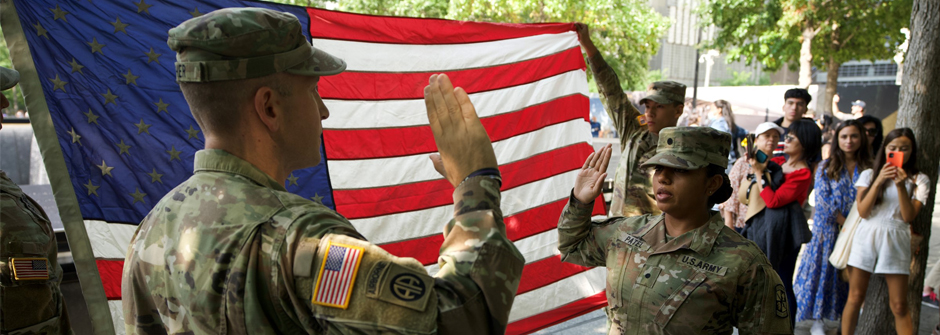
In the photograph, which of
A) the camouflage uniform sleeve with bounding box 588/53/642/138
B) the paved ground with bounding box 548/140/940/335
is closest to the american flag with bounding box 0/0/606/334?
the camouflage uniform sleeve with bounding box 588/53/642/138

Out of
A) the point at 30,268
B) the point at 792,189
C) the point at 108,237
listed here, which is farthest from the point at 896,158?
the point at 30,268

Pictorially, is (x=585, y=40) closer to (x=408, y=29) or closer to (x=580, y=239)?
(x=408, y=29)

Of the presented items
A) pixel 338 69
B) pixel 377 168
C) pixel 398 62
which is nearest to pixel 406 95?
pixel 398 62

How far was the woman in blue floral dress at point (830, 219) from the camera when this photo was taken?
16.3ft

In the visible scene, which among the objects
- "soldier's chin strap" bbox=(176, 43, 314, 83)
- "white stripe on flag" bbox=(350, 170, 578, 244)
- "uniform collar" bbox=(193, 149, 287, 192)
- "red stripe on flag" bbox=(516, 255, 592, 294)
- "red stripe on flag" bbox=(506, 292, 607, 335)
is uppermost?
"soldier's chin strap" bbox=(176, 43, 314, 83)

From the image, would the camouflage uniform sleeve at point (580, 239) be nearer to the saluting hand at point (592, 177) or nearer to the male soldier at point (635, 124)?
the saluting hand at point (592, 177)

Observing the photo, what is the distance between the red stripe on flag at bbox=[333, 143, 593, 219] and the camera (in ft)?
11.7

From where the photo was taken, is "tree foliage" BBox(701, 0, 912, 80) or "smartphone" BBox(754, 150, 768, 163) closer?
"smartphone" BBox(754, 150, 768, 163)

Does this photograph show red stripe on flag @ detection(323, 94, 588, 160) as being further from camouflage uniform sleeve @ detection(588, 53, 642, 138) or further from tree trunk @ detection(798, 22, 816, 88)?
tree trunk @ detection(798, 22, 816, 88)

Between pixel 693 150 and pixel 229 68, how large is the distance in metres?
1.92

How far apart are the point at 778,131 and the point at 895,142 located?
1056 millimetres

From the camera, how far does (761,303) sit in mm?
2279

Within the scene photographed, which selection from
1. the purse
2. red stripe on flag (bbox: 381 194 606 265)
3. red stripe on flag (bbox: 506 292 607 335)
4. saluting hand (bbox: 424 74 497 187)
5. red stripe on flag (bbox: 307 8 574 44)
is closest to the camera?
saluting hand (bbox: 424 74 497 187)

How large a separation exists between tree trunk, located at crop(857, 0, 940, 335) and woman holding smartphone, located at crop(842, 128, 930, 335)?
97 millimetres
